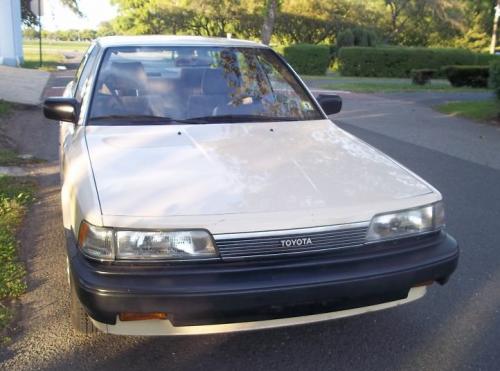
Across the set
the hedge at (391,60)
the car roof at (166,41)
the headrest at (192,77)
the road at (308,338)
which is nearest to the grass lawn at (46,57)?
the car roof at (166,41)

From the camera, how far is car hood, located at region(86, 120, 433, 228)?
2.55 m

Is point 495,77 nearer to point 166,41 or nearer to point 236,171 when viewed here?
point 166,41

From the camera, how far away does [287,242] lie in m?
2.52

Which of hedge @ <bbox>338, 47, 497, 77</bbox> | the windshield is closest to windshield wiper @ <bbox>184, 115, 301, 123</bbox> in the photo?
the windshield

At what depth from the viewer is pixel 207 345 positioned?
2.99m

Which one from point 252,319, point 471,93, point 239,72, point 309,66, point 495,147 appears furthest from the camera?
point 309,66

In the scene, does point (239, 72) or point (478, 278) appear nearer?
point (478, 278)

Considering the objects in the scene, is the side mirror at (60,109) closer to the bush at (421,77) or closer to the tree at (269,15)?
the bush at (421,77)

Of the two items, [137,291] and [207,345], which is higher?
[137,291]

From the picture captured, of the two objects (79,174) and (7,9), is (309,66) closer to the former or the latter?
(7,9)

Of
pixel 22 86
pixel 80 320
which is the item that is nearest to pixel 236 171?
pixel 80 320

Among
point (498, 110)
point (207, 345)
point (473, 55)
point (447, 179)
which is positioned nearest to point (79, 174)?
point (207, 345)

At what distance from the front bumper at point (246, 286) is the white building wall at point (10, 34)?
72.9 feet

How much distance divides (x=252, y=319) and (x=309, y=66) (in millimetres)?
27870
